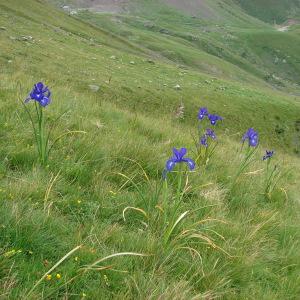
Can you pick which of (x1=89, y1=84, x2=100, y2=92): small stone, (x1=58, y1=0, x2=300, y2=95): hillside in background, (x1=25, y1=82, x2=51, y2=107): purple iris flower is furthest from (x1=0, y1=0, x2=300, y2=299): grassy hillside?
(x1=58, y1=0, x2=300, y2=95): hillside in background

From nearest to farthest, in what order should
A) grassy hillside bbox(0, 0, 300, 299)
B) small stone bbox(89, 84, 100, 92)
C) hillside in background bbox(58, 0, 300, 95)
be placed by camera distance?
grassy hillside bbox(0, 0, 300, 299) < small stone bbox(89, 84, 100, 92) < hillside in background bbox(58, 0, 300, 95)

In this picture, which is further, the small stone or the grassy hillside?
the small stone

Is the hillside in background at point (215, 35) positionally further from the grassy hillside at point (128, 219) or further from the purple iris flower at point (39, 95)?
the purple iris flower at point (39, 95)

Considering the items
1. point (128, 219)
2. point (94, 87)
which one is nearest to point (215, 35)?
point (94, 87)

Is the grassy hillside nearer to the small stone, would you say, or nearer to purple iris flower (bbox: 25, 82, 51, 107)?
purple iris flower (bbox: 25, 82, 51, 107)

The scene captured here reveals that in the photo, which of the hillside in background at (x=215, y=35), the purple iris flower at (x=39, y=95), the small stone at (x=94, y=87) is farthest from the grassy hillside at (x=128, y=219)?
the hillside in background at (x=215, y=35)

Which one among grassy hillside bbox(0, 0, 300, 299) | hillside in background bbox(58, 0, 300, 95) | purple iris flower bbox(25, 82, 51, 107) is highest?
purple iris flower bbox(25, 82, 51, 107)

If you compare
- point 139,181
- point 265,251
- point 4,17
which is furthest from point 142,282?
point 4,17

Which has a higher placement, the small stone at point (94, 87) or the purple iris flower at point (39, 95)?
the purple iris flower at point (39, 95)

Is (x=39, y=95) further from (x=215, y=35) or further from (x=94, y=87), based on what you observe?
(x=215, y=35)

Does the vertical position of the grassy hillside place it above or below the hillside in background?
above

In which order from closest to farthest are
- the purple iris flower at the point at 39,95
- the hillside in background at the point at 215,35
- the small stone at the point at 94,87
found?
the purple iris flower at the point at 39,95 < the small stone at the point at 94,87 < the hillside in background at the point at 215,35

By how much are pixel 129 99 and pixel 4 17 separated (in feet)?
59.1

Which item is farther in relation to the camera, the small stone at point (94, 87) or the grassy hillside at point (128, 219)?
the small stone at point (94, 87)
